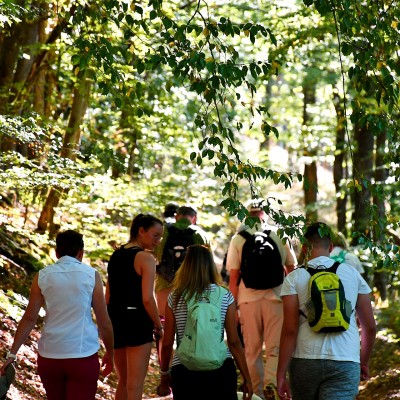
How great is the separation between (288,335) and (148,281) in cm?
164

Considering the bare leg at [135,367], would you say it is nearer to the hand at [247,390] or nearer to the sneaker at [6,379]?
the hand at [247,390]

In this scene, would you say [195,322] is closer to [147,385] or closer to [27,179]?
[27,179]

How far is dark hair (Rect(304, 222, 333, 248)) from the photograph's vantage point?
6.43m

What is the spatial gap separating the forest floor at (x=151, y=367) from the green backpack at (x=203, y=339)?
8.09 ft

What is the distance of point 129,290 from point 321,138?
18981mm

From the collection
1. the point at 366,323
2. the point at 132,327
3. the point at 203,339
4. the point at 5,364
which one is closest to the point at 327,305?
the point at 366,323

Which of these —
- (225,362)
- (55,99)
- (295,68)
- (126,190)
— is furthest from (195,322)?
(295,68)

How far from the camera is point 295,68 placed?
23109 millimetres

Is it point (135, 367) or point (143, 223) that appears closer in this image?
point (135, 367)

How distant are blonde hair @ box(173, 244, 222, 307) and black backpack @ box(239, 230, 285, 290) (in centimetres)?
311

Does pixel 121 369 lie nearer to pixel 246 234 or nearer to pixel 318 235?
pixel 318 235

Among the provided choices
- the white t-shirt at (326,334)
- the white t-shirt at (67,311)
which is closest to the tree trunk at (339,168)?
the white t-shirt at (326,334)

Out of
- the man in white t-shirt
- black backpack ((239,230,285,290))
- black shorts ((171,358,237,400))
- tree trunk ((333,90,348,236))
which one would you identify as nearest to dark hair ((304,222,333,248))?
the man in white t-shirt

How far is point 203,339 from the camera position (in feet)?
20.1
